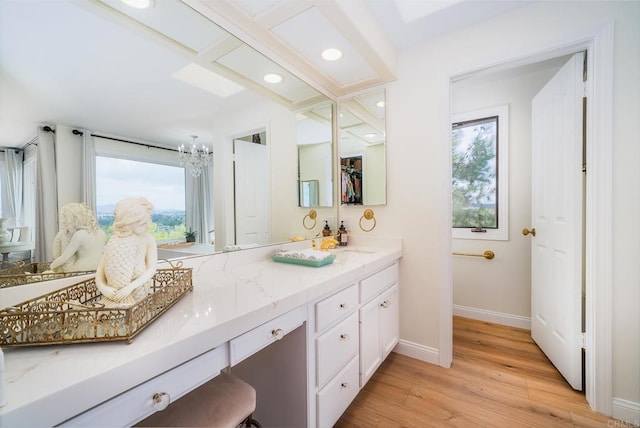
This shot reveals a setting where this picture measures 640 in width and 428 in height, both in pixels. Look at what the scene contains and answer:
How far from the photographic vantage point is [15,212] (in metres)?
0.79

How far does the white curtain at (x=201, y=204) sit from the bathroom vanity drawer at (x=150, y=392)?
69cm

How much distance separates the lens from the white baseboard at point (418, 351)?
1.93m

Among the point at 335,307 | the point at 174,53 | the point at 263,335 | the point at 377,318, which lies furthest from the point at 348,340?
the point at 174,53

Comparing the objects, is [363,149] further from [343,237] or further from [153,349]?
[153,349]

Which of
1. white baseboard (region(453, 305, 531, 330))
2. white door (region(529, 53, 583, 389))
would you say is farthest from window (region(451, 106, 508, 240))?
white baseboard (region(453, 305, 531, 330))

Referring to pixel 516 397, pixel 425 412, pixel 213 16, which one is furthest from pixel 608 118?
pixel 213 16

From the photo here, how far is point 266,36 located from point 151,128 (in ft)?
2.97

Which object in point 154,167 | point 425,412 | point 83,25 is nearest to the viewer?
point 83,25

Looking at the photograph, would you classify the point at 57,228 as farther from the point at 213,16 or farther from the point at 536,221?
the point at 536,221

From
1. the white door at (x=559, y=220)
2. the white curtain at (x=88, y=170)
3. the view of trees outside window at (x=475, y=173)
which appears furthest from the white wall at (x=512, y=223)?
the white curtain at (x=88, y=170)

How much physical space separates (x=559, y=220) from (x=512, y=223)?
78 centimetres

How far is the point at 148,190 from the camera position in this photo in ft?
3.47

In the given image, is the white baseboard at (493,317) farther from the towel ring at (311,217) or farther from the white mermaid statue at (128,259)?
the white mermaid statue at (128,259)

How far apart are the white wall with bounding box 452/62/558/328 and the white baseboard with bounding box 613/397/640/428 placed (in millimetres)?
1114
